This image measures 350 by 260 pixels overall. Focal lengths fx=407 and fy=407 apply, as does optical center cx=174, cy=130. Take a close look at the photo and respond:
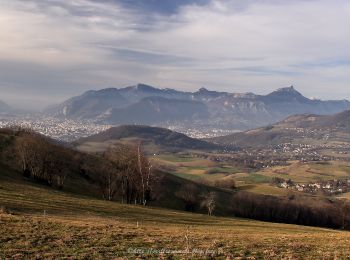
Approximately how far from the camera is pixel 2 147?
92.6m

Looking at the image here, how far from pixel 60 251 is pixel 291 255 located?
13178 millimetres

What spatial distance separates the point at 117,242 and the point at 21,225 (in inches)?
310

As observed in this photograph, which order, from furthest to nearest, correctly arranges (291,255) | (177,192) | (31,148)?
(177,192) < (31,148) < (291,255)

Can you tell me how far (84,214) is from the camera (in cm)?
4197

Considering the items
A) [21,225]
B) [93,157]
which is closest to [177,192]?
[93,157]

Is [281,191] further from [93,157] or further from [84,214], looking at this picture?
[84,214]

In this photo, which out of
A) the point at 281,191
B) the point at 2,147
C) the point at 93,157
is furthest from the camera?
the point at 281,191

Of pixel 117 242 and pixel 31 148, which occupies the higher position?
pixel 31 148

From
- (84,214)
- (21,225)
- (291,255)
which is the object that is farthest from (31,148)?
(291,255)

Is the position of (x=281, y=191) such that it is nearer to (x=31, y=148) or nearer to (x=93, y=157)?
(x=93, y=157)

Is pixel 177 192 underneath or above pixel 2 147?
underneath

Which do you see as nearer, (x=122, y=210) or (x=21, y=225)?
(x=21, y=225)

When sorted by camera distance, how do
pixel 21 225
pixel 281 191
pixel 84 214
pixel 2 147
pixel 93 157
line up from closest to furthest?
pixel 21 225 → pixel 84 214 → pixel 2 147 → pixel 93 157 → pixel 281 191

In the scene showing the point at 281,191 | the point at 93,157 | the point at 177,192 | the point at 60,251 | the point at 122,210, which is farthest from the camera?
the point at 281,191
